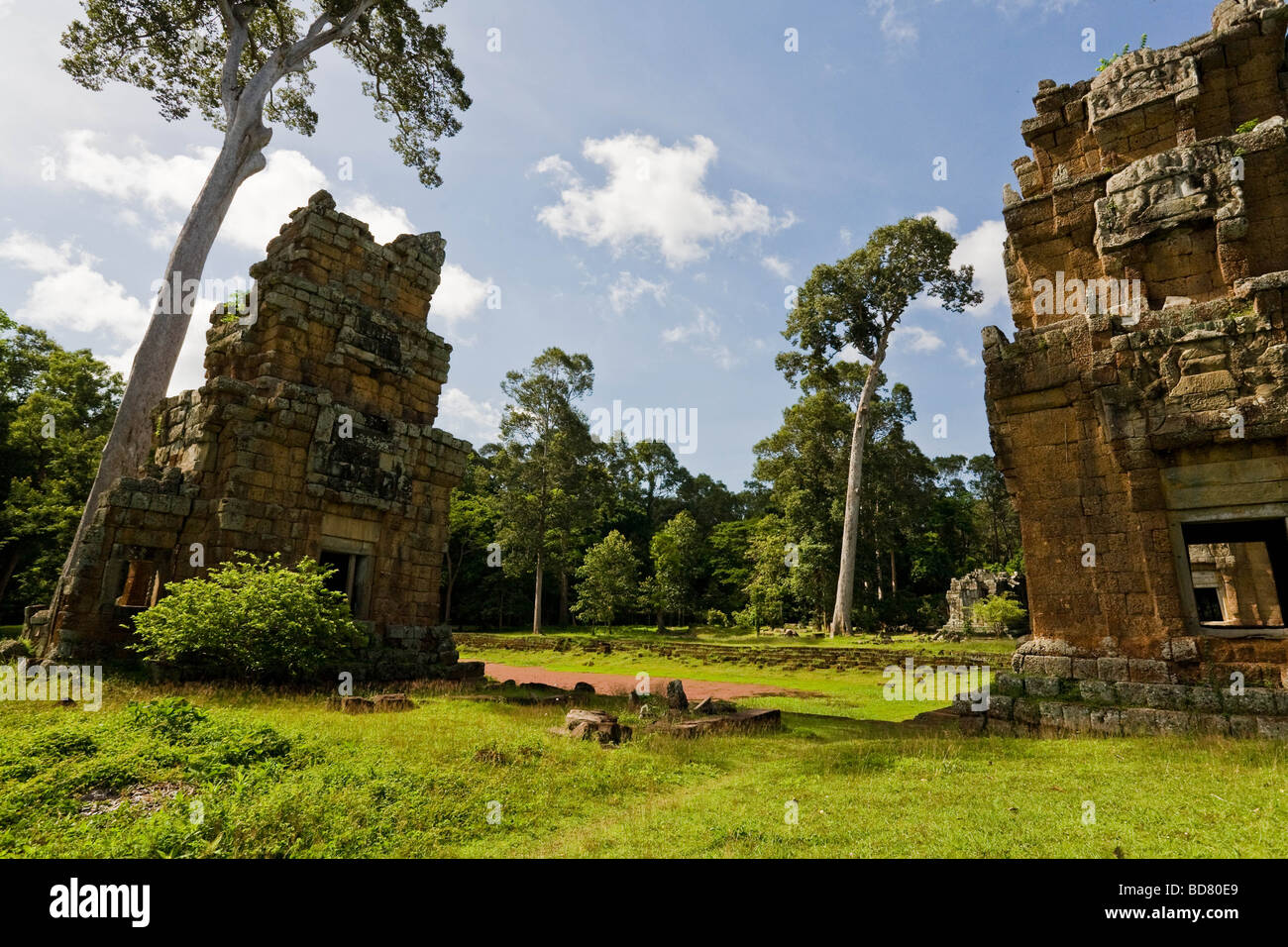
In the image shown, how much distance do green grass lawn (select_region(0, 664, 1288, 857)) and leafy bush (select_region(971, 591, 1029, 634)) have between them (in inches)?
819

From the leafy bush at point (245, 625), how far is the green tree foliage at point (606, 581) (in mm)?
25199

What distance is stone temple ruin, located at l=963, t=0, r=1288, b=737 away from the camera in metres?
6.51

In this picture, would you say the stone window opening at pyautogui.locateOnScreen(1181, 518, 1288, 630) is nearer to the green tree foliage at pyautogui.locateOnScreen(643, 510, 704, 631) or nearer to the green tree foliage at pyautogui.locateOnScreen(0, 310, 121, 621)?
the green tree foliage at pyautogui.locateOnScreen(643, 510, 704, 631)

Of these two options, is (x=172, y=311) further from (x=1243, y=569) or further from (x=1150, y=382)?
(x=1243, y=569)

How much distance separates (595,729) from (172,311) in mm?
12132

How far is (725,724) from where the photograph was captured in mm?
7891

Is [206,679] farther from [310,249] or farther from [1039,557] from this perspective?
[1039,557]

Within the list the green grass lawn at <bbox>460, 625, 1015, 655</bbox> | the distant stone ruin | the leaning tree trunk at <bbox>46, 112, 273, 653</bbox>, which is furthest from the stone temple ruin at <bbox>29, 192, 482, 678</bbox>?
the distant stone ruin

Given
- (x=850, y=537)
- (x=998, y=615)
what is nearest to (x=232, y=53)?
(x=850, y=537)

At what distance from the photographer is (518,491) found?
35.4 meters

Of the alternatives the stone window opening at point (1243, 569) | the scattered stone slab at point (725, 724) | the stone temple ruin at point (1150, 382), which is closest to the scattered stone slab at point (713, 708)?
the scattered stone slab at point (725, 724)

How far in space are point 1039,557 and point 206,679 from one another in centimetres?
1072

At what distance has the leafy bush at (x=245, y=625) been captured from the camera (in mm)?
8086
